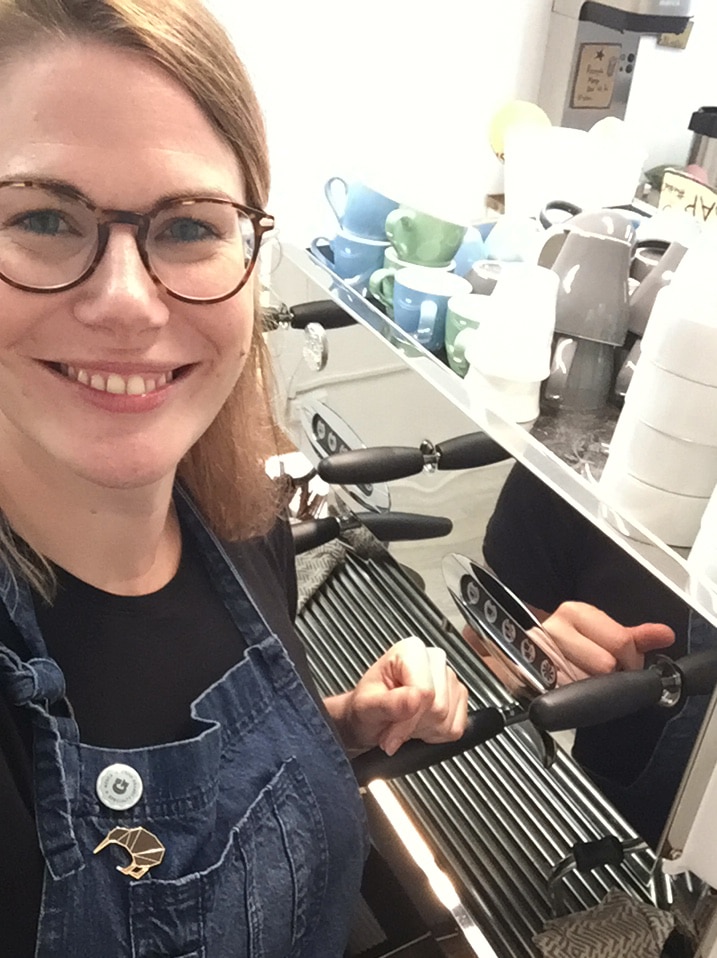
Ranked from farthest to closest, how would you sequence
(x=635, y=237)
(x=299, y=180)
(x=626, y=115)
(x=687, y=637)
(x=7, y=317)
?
1. (x=626, y=115)
2. (x=299, y=180)
3. (x=635, y=237)
4. (x=687, y=637)
5. (x=7, y=317)

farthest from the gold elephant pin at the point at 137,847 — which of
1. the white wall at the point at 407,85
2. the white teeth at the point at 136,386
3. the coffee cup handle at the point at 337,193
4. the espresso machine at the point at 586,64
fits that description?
the espresso machine at the point at 586,64

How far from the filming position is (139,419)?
1.71 feet

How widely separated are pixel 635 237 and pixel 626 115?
0.80 metres

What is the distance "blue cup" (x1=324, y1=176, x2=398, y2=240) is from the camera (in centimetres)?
96

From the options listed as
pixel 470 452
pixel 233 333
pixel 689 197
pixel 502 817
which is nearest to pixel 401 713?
pixel 502 817

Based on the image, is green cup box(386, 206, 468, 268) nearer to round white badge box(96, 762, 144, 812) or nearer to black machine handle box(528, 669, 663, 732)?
black machine handle box(528, 669, 663, 732)

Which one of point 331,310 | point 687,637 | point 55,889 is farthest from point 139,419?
point 331,310

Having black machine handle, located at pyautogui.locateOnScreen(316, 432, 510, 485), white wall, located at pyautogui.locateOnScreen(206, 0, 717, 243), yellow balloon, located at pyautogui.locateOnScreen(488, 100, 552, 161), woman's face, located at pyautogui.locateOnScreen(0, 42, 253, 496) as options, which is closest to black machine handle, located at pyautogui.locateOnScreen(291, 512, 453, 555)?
black machine handle, located at pyautogui.locateOnScreen(316, 432, 510, 485)

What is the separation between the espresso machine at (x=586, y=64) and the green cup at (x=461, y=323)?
0.79 metres

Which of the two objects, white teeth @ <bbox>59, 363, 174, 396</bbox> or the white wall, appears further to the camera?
the white wall

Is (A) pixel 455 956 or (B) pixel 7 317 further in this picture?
(A) pixel 455 956

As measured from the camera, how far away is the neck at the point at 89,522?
21.8 inches

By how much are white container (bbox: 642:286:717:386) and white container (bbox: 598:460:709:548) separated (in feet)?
0.28

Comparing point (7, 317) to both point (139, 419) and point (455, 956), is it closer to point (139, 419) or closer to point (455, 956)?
point (139, 419)
